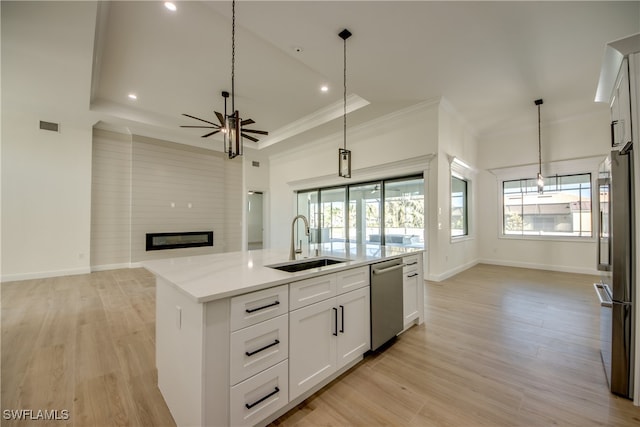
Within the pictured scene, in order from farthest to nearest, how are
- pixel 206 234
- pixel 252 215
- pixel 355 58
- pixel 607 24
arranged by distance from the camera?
1. pixel 252 215
2. pixel 206 234
3. pixel 355 58
4. pixel 607 24

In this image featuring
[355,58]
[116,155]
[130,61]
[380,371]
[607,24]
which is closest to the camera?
[380,371]

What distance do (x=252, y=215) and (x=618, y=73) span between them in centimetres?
858

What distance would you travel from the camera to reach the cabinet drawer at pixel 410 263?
102 inches

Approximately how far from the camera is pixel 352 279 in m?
1.97

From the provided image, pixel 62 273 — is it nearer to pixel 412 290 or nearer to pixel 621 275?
pixel 412 290

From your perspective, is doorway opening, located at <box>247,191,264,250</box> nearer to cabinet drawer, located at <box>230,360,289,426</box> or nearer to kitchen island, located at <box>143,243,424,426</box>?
kitchen island, located at <box>143,243,424,426</box>

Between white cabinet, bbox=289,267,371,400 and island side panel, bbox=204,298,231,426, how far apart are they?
41cm

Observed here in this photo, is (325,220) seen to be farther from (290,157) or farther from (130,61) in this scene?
(130,61)

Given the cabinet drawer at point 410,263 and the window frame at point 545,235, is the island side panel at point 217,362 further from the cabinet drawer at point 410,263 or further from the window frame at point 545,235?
the window frame at point 545,235

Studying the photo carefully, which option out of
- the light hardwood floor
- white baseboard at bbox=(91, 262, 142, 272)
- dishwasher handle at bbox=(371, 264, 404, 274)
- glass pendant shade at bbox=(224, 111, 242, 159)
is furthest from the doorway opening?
dishwasher handle at bbox=(371, 264, 404, 274)

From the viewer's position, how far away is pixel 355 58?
3459 millimetres

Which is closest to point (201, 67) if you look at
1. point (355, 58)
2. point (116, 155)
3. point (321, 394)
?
point (355, 58)

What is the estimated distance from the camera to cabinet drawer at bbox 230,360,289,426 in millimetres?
1265

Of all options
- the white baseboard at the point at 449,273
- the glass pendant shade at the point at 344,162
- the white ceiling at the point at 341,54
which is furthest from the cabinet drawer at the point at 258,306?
the white baseboard at the point at 449,273
